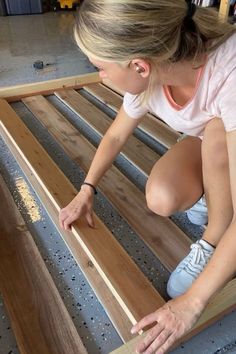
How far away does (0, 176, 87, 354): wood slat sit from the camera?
2.63 ft

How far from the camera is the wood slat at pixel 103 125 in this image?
4.64 feet

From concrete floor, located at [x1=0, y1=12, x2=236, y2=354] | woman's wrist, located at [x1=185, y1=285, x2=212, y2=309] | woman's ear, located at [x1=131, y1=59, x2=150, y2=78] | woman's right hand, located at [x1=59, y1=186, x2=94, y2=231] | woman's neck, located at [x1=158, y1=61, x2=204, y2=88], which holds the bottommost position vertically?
concrete floor, located at [x1=0, y1=12, x2=236, y2=354]

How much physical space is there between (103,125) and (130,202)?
23.0 inches

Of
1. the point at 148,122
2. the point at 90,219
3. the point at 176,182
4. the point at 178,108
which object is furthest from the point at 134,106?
the point at 148,122

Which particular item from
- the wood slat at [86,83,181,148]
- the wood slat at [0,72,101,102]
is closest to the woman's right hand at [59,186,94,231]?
the wood slat at [86,83,181,148]

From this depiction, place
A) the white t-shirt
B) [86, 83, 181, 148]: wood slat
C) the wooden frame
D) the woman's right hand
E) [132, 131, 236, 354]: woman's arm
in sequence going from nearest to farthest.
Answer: [132, 131, 236, 354]: woman's arm
the white t-shirt
the wooden frame
the woman's right hand
[86, 83, 181, 148]: wood slat

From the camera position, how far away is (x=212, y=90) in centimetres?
77

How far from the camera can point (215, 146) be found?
85 cm

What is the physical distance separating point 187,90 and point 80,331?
0.64m

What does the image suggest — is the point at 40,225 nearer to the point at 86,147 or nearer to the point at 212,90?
the point at 86,147

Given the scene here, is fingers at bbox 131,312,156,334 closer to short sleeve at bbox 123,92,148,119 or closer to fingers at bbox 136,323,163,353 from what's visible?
fingers at bbox 136,323,163,353

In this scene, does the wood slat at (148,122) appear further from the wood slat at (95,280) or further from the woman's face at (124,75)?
the woman's face at (124,75)

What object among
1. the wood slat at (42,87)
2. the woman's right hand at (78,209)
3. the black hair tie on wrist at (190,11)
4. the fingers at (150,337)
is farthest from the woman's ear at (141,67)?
the wood slat at (42,87)

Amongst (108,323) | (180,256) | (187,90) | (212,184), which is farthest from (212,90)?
(108,323)
